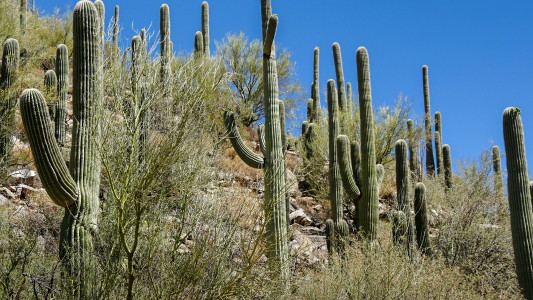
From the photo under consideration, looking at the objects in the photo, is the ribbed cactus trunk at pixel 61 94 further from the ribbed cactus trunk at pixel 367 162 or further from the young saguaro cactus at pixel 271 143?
the ribbed cactus trunk at pixel 367 162

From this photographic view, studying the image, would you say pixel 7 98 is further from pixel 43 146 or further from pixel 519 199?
pixel 519 199

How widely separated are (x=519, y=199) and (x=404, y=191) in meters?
2.38

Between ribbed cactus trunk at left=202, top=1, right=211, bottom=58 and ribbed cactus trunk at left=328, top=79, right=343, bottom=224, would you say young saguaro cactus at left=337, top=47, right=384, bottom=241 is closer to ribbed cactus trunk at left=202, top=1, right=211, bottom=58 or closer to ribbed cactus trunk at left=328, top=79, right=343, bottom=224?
ribbed cactus trunk at left=328, top=79, right=343, bottom=224

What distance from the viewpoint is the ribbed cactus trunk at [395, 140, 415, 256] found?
35.2 ft

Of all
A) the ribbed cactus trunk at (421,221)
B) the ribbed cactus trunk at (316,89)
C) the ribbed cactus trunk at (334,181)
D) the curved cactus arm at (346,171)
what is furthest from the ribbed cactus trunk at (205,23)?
the ribbed cactus trunk at (421,221)

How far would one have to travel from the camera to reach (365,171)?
34.3 feet

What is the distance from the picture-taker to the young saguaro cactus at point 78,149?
6.39 metres

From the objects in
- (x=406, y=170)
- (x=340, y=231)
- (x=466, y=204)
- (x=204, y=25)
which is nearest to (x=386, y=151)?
(x=466, y=204)

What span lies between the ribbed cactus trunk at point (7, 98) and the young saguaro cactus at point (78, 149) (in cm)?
495

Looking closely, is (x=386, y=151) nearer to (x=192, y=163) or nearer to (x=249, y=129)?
(x=249, y=129)

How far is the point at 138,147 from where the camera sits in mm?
6184

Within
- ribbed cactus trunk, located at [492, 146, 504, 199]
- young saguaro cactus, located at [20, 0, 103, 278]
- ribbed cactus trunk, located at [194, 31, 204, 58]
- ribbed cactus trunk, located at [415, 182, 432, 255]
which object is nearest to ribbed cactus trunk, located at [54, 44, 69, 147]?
A: young saguaro cactus, located at [20, 0, 103, 278]

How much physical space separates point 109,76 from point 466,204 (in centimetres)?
1032

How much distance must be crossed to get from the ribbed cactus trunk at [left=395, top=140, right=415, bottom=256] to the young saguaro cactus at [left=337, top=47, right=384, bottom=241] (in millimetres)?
840
